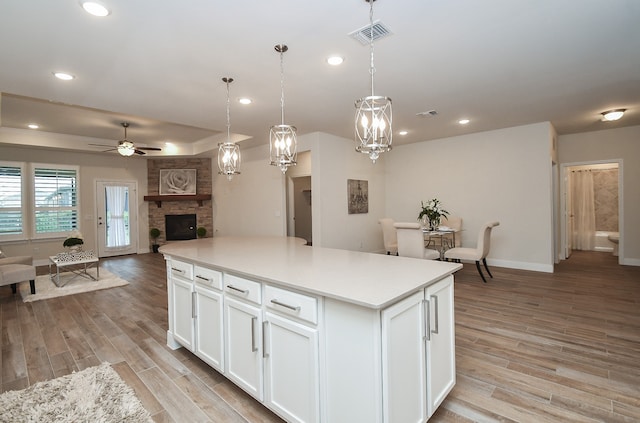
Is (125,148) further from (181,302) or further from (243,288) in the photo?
(243,288)

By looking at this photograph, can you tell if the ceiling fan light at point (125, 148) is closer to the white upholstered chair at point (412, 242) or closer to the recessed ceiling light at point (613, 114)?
the white upholstered chair at point (412, 242)

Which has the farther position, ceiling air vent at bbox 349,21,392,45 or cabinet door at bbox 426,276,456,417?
ceiling air vent at bbox 349,21,392,45

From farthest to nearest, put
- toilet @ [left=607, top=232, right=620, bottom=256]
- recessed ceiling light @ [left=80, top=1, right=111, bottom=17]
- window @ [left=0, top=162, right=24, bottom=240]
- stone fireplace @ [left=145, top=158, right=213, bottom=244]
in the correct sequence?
1. stone fireplace @ [left=145, top=158, right=213, bottom=244]
2. toilet @ [left=607, top=232, right=620, bottom=256]
3. window @ [left=0, top=162, right=24, bottom=240]
4. recessed ceiling light @ [left=80, top=1, right=111, bottom=17]

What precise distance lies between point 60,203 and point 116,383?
703 centimetres

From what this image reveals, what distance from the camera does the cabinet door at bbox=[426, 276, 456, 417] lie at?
1.68 meters

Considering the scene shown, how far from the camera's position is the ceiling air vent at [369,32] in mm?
2340

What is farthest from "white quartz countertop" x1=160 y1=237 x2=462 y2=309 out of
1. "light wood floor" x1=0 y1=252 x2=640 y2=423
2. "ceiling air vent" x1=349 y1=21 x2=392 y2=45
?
"ceiling air vent" x1=349 y1=21 x2=392 y2=45

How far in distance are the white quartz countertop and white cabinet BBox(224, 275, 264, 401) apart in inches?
4.0

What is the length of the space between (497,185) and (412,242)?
8.04 feet

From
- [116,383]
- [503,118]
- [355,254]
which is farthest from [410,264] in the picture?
[503,118]

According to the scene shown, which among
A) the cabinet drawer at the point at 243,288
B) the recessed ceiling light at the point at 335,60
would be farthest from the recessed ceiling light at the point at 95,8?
the cabinet drawer at the point at 243,288

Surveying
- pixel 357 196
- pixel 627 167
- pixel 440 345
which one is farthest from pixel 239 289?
pixel 627 167

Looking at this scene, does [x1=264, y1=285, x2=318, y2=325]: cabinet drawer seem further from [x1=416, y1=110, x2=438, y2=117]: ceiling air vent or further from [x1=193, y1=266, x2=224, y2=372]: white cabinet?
[x1=416, y1=110, x2=438, y2=117]: ceiling air vent

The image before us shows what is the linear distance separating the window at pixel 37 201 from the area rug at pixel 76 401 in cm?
649
